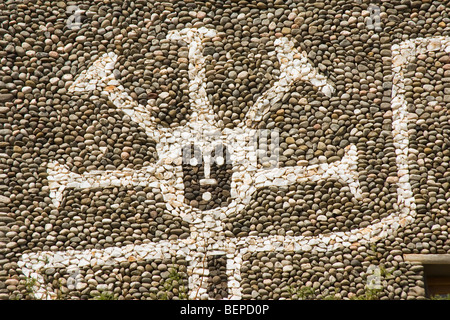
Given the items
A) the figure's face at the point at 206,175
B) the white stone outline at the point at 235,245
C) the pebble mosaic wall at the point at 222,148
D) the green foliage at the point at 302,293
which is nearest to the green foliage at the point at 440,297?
the pebble mosaic wall at the point at 222,148

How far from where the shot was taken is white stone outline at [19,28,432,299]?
7297mm

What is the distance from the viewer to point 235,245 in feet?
24.3

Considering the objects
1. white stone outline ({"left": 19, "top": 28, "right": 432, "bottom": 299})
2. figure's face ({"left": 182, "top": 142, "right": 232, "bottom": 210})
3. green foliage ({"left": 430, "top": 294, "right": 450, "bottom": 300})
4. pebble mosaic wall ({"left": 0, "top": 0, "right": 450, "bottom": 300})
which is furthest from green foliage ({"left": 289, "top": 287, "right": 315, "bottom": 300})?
green foliage ({"left": 430, "top": 294, "right": 450, "bottom": 300})

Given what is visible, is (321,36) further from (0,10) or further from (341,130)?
(0,10)

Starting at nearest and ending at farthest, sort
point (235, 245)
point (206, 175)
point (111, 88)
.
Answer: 1. point (235, 245)
2. point (206, 175)
3. point (111, 88)

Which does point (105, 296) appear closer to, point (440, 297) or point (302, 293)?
point (302, 293)

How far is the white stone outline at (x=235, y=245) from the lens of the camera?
7.30 metres

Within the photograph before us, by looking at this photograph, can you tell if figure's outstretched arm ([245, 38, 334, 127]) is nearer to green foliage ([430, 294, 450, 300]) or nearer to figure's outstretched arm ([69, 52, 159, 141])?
figure's outstretched arm ([69, 52, 159, 141])

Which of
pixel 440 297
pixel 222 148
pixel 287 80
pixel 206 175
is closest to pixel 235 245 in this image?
pixel 206 175

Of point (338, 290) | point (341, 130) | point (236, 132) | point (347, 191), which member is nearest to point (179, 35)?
point (236, 132)

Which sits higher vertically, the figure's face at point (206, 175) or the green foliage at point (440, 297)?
the figure's face at point (206, 175)

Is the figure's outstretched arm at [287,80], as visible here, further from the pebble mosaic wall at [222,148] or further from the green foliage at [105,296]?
the green foliage at [105,296]

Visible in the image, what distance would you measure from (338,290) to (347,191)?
1.24 meters

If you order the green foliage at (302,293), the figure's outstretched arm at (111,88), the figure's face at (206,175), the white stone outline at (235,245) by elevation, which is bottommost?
the green foliage at (302,293)
